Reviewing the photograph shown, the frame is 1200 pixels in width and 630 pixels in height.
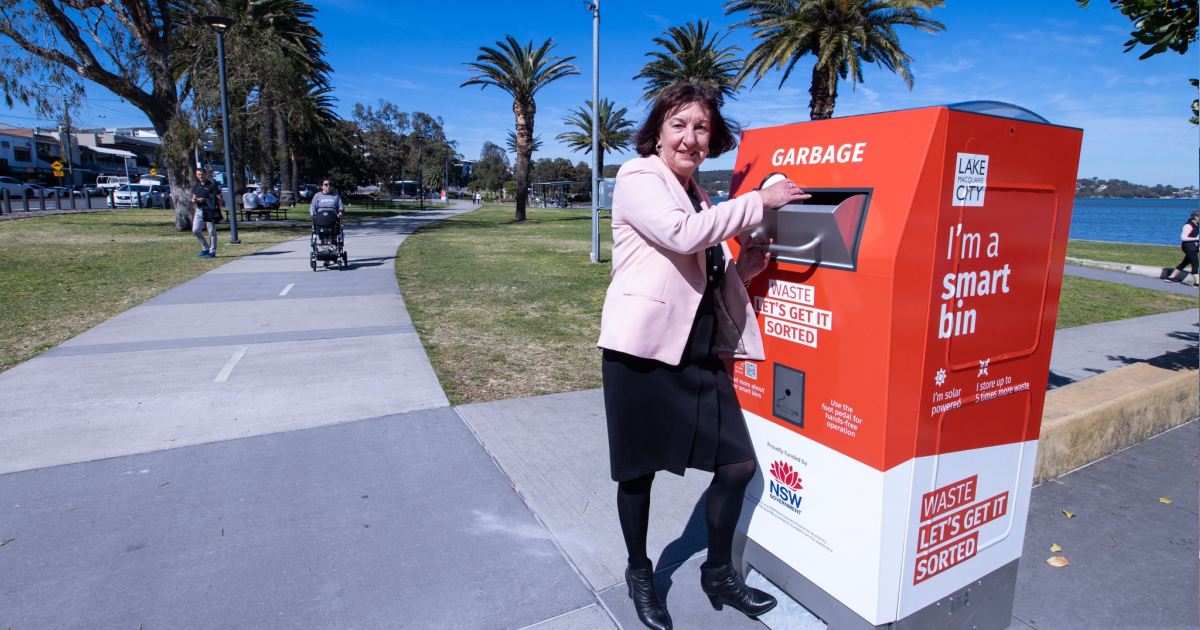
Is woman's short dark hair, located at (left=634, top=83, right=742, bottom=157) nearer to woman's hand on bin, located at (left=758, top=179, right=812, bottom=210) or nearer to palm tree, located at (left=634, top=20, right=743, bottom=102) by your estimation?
woman's hand on bin, located at (left=758, top=179, right=812, bottom=210)

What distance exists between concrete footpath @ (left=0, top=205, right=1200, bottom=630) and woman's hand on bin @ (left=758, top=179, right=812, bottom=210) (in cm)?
154

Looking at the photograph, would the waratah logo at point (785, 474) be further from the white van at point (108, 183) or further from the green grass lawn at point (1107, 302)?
the white van at point (108, 183)

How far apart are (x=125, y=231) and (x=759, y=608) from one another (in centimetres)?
2285

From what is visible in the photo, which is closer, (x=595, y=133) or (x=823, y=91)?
(x=595, y=133)

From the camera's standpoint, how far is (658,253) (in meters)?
2.18

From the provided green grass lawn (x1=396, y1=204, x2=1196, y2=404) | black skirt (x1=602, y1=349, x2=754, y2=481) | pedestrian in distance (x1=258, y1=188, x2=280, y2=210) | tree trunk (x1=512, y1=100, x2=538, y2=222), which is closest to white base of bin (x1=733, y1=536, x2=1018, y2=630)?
black skirt (x1=602, y1=349, x2=754, y2=481)

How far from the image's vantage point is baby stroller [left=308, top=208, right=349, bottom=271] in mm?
11508

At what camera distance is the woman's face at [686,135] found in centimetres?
224

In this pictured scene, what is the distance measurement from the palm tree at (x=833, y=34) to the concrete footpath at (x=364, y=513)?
17434 millimetres

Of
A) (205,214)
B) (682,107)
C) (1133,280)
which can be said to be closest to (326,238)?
(205,214)

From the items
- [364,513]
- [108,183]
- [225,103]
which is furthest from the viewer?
[108,183]

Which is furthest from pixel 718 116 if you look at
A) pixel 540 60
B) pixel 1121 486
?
pixel 540 60

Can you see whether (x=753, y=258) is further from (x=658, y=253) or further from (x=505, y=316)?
(x=505, y=316)

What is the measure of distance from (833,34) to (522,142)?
639 inches
